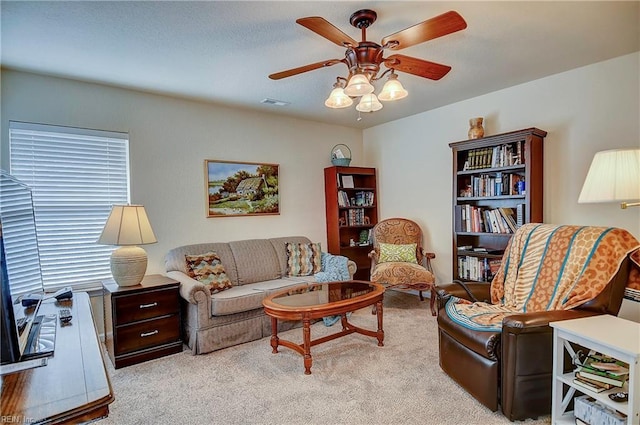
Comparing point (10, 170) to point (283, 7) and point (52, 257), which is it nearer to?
point (52, 257)

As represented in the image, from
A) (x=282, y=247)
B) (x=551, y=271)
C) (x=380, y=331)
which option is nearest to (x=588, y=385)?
(x=551, y=271)

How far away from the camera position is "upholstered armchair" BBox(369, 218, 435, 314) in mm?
3887

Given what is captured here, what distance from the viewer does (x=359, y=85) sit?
201 centimetres

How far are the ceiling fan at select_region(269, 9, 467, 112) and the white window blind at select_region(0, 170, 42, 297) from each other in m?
1.52

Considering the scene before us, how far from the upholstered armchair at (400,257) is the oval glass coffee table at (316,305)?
0.69 metres

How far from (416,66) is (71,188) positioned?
311 cm

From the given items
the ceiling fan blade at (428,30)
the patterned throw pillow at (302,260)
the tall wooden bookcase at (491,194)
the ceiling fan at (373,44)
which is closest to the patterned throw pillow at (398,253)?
the tall wooden bookcase at (491,194)

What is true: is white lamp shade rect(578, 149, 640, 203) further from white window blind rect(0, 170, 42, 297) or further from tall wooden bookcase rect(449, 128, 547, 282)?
white window blind rect(0, 170, 42, 297)

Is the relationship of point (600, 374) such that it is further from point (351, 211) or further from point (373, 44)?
point (351, 211)

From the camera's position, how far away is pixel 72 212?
3.15 metres

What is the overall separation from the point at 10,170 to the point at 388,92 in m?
3.09

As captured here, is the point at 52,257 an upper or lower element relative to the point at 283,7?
lower

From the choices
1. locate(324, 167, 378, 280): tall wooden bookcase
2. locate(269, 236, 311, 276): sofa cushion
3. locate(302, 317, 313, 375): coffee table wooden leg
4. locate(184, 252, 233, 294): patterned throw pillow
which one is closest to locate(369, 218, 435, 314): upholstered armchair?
locate(324, 167, 378, 280): tall wooden bookcase

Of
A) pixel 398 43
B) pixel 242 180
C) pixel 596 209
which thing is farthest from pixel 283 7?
pixel 596 209
